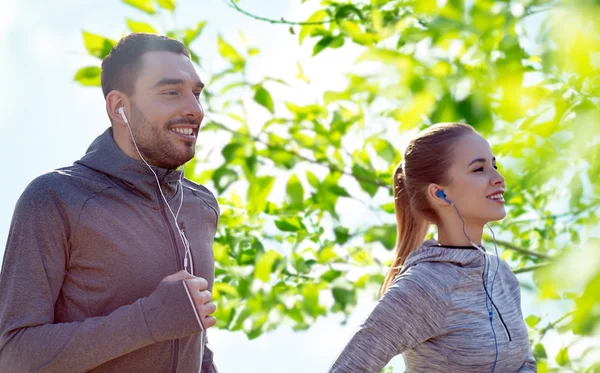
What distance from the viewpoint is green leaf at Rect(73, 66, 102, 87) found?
2.06 m

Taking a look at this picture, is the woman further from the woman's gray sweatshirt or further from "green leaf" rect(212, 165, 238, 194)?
"green leaf" rect(212, 165, 238, 194)

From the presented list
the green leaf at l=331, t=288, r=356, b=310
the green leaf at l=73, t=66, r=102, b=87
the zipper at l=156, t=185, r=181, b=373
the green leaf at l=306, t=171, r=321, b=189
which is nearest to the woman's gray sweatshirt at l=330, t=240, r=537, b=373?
the zipper at l=156, t=185, r=181, b=373

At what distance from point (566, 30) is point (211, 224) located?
4.22 feet

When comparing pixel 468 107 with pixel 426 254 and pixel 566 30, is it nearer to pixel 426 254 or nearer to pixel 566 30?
pixel 566 30

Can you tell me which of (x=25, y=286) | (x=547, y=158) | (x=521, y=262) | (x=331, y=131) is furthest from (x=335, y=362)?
(x=521, y=262)

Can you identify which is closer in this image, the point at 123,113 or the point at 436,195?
the point at 123,113

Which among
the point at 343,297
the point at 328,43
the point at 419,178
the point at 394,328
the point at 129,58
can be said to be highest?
the point at 328,43

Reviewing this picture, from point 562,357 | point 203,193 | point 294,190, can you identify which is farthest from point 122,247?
point 562,357

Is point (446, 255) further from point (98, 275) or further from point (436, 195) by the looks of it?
point (98, 275)

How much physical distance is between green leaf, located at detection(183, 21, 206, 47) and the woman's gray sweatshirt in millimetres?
1040

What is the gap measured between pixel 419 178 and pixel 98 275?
33.1 inches

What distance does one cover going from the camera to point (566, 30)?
72cm

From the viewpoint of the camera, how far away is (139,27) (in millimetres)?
2031

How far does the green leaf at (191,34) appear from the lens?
231cm
